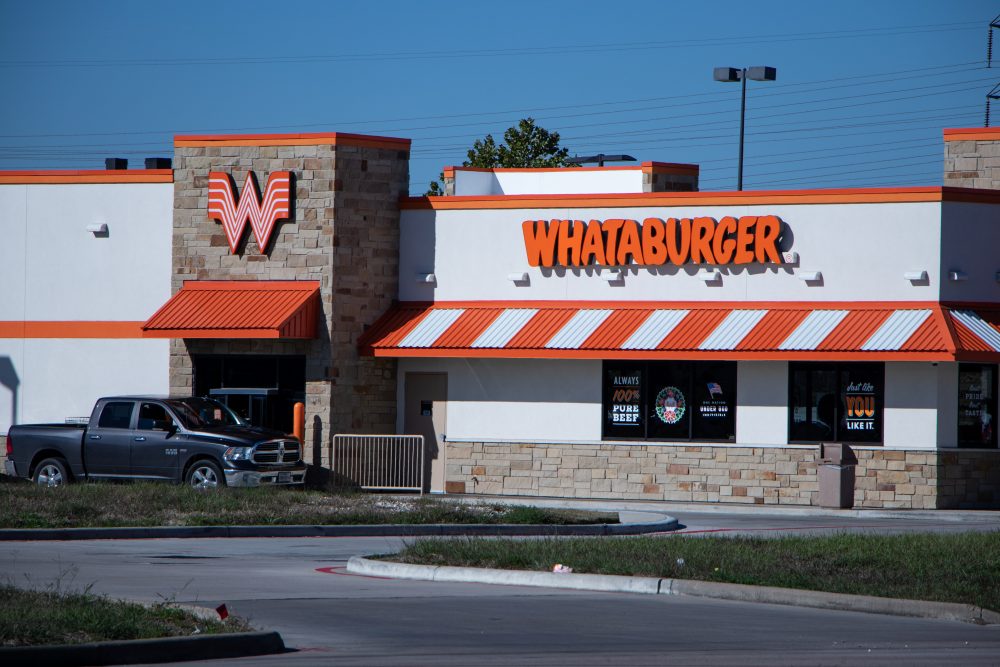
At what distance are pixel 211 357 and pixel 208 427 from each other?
4315 mm

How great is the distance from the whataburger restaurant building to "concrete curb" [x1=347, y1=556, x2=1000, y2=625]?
472 inches

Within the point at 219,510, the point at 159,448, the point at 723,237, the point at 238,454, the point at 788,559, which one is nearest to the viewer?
the point at 788,559

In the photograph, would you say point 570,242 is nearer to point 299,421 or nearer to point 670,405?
point 670,405

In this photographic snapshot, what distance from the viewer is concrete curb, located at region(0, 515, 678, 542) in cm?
1834

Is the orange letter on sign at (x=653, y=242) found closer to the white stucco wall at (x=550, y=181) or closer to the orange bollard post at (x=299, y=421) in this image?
the orange bollard post at (x=299, y=421)

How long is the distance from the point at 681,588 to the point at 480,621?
8.83 feet

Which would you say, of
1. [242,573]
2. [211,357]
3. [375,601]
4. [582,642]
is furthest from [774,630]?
[211,357]

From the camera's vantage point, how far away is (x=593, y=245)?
2767 centimetres

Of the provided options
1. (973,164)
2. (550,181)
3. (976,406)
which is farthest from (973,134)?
(550,181)

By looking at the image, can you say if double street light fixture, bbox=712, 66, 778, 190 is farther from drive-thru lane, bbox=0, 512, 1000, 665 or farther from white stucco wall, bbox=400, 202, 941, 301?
drive-thru lane, bbox=0, 512, 1000, 665

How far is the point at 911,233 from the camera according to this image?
85.0 feet

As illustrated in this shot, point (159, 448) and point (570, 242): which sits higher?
point (570, 242)

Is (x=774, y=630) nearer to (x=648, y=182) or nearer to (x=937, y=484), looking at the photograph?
(x=937, y=484)

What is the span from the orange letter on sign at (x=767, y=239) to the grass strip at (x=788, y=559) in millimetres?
10151
